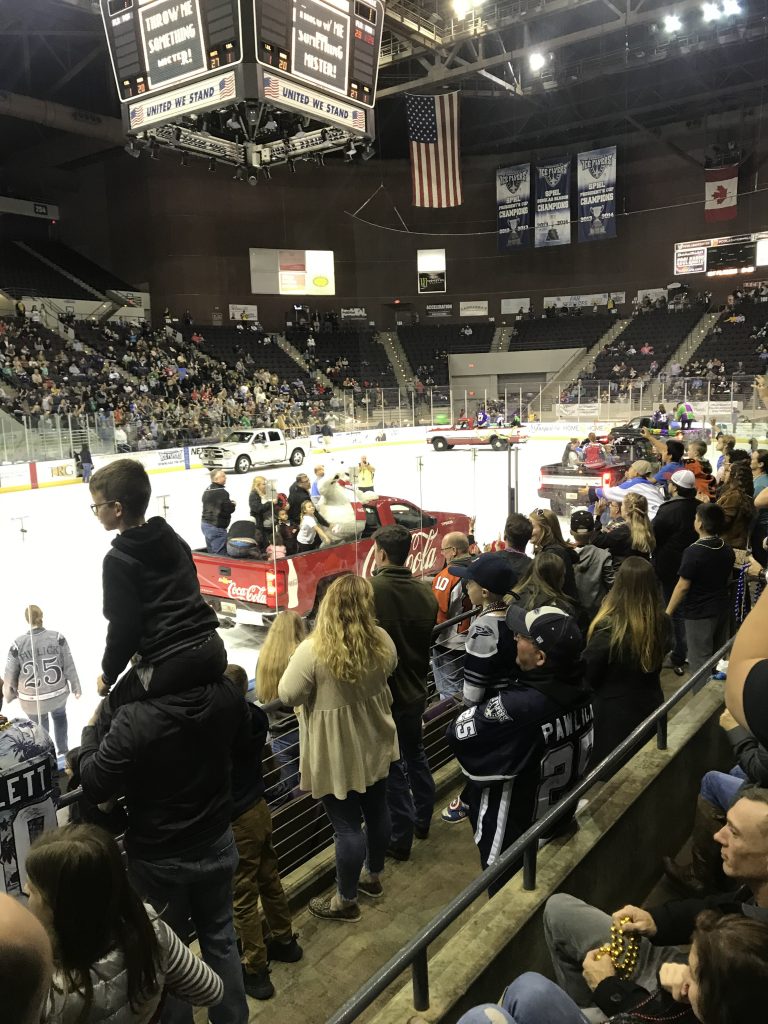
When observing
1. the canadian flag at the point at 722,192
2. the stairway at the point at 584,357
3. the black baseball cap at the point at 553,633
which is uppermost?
the canadian flag at the point at 722,192

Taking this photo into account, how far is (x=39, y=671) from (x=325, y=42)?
10359 millimetres

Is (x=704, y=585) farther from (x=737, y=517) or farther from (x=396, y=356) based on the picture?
(x=396, y=356)

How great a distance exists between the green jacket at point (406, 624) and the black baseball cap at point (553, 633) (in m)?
1.04

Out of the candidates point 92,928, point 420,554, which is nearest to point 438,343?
point 420,554

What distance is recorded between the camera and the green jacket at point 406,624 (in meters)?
3.80

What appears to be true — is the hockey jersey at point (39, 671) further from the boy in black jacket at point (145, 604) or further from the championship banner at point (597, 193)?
the championship banner at point (597, 193)

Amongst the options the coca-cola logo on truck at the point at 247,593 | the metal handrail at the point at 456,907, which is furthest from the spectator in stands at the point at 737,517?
the coca-cola logo on truck at the point at 247,593

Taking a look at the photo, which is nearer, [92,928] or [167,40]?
[92,928]

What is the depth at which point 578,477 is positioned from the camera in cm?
1287

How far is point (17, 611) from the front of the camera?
7.84 meters

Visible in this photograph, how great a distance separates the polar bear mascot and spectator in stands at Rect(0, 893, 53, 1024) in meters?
7.01

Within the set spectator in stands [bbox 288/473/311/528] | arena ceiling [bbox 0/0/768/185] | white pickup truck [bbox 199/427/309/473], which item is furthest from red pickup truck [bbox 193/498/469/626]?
arena ceiling [bbox 0/0/768/185]

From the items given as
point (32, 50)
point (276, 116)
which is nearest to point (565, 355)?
point (32, 50)

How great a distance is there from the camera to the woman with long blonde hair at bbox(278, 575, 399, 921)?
3.10 meters
